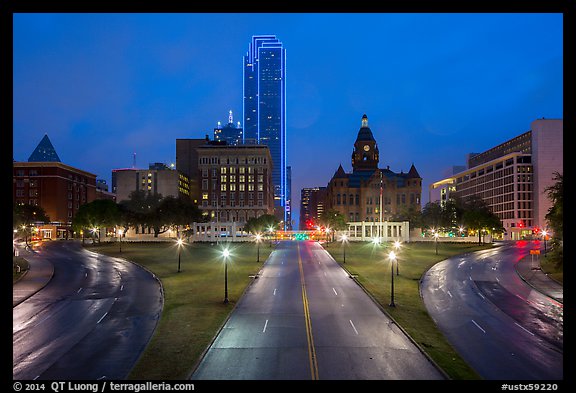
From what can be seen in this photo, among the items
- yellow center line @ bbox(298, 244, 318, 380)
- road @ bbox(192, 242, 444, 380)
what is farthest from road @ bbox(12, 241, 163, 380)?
yellow center line @ bbox(298, 244, 318, 380)

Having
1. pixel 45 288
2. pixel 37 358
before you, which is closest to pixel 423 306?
pixel 37 358

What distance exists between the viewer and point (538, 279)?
49.2m

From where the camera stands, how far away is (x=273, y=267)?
59.2 meters

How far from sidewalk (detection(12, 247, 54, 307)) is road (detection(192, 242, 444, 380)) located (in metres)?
22.1

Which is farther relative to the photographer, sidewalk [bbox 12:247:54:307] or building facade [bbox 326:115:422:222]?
building facade [bbox 326:115:422:222]

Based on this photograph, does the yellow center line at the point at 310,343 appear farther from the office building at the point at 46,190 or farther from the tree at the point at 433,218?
the office building at the point at 46,190

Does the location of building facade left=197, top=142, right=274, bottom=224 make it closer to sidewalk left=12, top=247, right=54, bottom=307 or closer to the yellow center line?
sidewalk left=12, top=247, right=54, bottom=307

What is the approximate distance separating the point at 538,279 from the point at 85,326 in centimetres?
5112

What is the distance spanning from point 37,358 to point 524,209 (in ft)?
567

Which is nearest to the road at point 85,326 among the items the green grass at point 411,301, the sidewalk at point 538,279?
the green grass at point 411,301

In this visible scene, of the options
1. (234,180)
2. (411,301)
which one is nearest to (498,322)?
(411,301)

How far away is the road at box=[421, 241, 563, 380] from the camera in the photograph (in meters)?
20.7

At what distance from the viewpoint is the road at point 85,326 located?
1962cm
